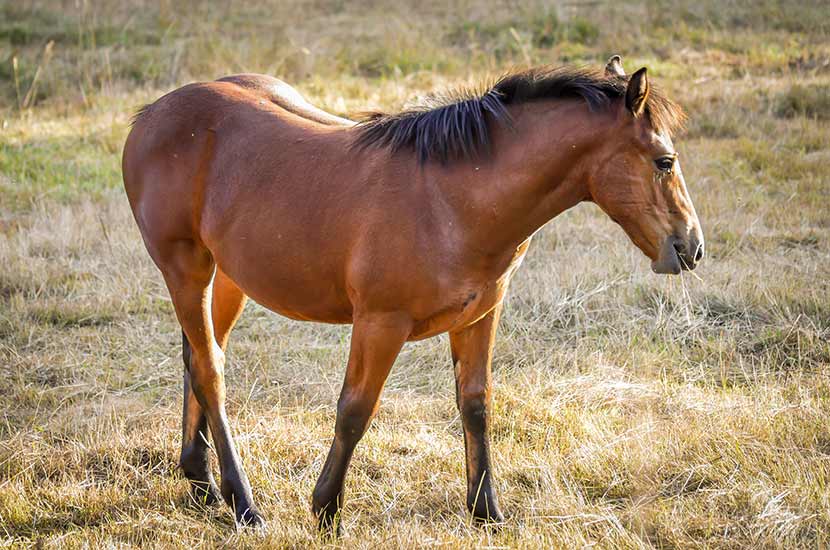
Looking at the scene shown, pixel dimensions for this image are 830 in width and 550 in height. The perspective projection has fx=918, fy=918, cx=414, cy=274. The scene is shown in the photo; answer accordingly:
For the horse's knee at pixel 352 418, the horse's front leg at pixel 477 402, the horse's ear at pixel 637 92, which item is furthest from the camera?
the horse's front leg at pixel 477 402

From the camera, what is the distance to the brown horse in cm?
313

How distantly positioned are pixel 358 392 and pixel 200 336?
3.09 feet

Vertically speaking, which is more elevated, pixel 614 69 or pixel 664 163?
pixel 614 69

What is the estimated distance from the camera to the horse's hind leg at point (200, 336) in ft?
13.1

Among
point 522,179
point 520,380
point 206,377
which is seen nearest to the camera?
point 522,179

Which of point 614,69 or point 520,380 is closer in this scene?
point 614,69

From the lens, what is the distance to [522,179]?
3.21 m

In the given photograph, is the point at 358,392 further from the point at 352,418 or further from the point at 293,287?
the point at 293,287

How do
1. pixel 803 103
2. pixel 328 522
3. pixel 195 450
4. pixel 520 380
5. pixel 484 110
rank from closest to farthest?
pixel 484 110
pixel 328 522
pixel 195 450
pixel 520 380
pixel 803 103

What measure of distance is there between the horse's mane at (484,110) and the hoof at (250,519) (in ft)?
5.23

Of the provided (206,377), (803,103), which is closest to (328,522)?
(206,377)

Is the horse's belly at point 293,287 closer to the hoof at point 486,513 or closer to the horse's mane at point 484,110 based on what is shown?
the horse's mane at point 484,110

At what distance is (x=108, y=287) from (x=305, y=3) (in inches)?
459

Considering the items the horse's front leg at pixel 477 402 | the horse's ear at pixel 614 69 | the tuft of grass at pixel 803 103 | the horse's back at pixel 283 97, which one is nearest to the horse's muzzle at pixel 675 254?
the horse's ear at pixel 614 69
